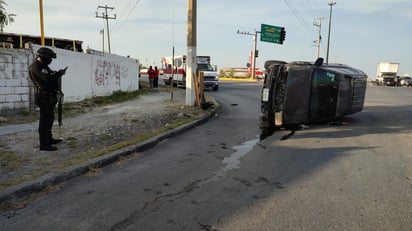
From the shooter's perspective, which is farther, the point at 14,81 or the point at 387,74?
the point at 387,74

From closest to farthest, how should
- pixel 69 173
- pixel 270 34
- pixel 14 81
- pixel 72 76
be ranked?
pixel 69 173 < pixel 14 81 < pixel 72 76 < pixel 270 34

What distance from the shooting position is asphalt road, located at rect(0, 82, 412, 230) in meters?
3.98

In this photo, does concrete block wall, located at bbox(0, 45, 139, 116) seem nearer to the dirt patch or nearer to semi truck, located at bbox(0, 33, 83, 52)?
the dirt patch

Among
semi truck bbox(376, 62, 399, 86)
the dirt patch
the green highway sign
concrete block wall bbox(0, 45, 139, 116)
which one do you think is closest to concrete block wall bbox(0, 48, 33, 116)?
concrete block wall bbox(0, 45, 139, 116)

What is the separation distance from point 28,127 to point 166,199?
6346 millimetres

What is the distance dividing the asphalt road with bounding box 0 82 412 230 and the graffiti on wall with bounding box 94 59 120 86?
393 inches

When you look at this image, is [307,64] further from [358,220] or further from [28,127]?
[28,127]

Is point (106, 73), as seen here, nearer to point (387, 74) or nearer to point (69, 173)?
point (69, 173)

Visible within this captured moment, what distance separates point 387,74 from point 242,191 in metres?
54.3

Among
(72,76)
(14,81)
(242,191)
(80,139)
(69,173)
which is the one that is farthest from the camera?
(72,76)

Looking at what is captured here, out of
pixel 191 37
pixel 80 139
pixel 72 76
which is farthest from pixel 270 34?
pixel 80 139

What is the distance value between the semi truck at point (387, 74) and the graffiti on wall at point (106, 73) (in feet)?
135

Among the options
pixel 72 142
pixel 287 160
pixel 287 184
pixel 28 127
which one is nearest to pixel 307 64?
pixel 287 160

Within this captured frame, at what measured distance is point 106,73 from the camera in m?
18.2
